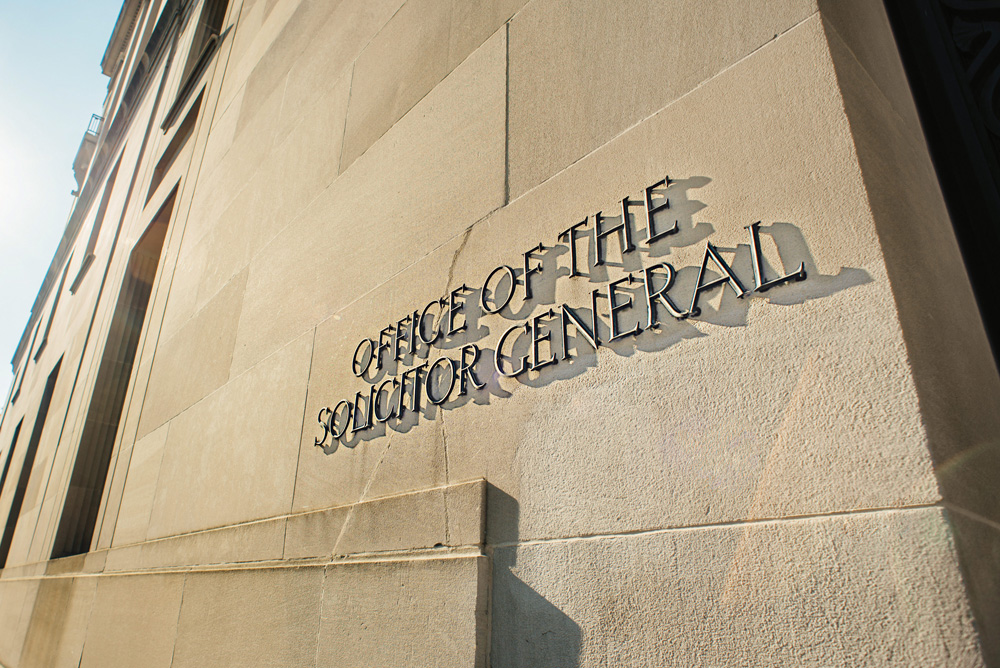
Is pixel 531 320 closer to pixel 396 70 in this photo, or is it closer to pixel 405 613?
pixel 405 613

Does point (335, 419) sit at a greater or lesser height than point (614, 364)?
greater

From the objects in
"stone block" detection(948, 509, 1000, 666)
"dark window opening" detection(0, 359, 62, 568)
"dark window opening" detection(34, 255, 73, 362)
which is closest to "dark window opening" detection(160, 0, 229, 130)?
"dark window opening" detection(0, 359, 62, 568)

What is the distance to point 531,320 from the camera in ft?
7.92

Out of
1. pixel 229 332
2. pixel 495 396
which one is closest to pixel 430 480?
pixel 495 396

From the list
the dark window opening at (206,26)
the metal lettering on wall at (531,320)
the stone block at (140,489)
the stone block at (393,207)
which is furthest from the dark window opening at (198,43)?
the metal lettering on wall at (531,320)

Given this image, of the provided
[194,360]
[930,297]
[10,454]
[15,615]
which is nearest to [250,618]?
[194,360]

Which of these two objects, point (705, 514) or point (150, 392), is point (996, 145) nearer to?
point (705, 514)

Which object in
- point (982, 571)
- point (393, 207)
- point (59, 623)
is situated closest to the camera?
point (982, 571)

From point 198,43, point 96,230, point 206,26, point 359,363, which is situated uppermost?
point 206,26

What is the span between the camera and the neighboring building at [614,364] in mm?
1476

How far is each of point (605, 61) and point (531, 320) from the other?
1.13 metres

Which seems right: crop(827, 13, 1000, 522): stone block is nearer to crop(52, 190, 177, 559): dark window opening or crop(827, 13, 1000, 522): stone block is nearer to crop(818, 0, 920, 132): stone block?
crop(818, 0, 920, 132): stone block

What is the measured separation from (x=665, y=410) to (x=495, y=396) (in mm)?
785

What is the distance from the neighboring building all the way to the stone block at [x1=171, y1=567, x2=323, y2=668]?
0.07 ft
